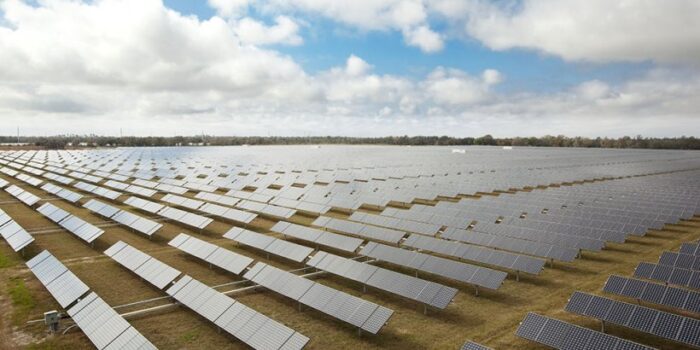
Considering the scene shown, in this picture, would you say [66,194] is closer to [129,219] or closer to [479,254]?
[129,219]

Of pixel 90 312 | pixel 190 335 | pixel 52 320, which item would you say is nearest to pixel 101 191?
pixel 52 320

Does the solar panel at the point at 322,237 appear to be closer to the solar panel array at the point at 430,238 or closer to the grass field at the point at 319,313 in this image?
the solar panel array at the point at 430,238

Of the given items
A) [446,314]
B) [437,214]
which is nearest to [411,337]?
[446,314]

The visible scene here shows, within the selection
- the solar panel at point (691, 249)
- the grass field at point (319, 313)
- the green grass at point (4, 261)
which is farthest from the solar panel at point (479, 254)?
the green grass at point (4, 261)

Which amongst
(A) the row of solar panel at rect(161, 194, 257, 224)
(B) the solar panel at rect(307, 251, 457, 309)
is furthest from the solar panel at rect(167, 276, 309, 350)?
(A) the row of solar panel at rect(161, 194, 257, 224)

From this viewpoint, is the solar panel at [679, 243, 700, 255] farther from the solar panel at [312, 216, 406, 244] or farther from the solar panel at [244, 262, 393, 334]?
the solar panel at [244, 262, 393, 334]

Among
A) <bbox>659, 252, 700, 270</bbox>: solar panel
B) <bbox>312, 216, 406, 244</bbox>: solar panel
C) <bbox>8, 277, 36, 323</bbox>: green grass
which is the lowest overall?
<bbox>8, 277, 36, 323</bbox>: green grass

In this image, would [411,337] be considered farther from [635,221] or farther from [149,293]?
[635,221]
